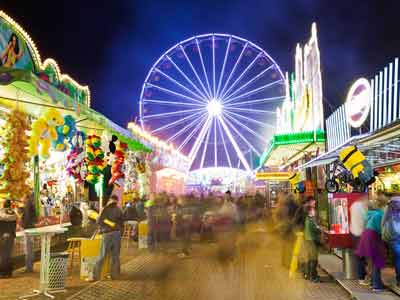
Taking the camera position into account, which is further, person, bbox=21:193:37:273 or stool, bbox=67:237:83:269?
stool, bbox=67:237:83:269

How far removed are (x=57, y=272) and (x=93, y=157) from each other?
3775mm

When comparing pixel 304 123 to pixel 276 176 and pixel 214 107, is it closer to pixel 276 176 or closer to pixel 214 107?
pixel 276 176

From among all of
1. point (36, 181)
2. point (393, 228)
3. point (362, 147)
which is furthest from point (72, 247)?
point (393, 228)

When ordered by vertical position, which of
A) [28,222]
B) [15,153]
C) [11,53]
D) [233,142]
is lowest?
[28,222]

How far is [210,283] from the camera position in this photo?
7406 millimetres

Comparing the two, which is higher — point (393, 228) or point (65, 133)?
point (65, 133)

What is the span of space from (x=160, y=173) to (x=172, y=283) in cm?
1306

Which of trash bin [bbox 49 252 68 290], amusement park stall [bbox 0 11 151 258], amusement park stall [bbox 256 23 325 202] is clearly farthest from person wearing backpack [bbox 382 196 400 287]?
amusement park stall [bbox 0 11 151 258]

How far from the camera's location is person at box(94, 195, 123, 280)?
26.3ft

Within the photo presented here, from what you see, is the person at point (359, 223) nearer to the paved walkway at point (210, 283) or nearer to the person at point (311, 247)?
the paved walkway at point (210, 283)

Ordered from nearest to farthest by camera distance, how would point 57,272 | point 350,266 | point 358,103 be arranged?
point 57,272 → point 350,266 → point 358,103

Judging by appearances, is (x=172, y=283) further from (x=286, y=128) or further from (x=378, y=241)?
(x=286, y=128)

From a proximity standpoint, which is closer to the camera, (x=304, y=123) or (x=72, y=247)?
(x=72, y=247)

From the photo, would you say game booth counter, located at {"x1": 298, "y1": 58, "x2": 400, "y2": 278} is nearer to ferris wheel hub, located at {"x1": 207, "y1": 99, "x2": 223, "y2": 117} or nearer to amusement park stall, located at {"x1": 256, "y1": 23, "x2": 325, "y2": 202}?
amusement park stall, located at {"x1": 256, "y1": 23, "x2": 325, "y2": 202}
